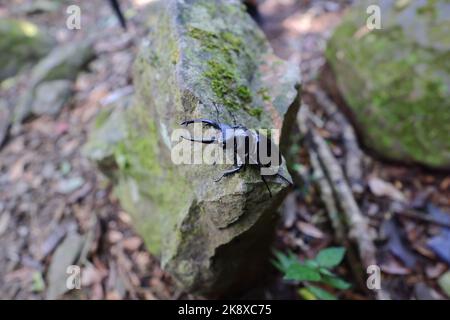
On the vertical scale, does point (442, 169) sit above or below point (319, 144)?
below

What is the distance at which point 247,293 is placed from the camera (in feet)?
9.39

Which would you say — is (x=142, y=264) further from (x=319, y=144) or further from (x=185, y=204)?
(x=319, y=144)

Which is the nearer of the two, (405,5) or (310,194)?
(310,194)

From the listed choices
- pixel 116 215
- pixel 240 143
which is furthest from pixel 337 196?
pixel 116 215

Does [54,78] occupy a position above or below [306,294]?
above

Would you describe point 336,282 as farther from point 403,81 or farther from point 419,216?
point 403,81

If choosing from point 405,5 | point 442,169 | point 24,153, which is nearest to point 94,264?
point 24,153

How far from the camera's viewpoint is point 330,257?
8.51ft

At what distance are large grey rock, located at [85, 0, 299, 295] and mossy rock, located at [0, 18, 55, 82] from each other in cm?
339

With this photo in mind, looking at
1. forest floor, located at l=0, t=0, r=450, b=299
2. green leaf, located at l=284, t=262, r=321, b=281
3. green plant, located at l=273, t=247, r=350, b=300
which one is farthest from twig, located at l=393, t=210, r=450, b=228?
green leaf, located at l=284, t=262, r=321, b=281

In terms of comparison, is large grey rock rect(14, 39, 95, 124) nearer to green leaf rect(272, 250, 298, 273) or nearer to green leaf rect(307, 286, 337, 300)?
green leaf rect(272, 250, 298, 273)

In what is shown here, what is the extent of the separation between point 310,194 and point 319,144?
541 millimetres

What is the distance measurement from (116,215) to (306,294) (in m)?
1.80
